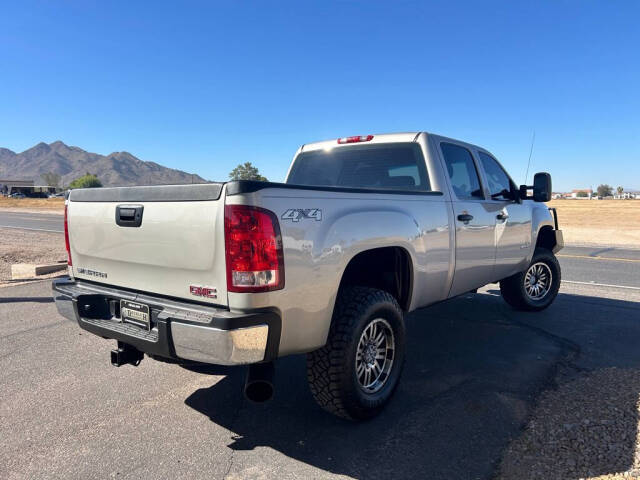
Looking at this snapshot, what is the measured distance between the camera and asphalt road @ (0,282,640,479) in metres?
2.58

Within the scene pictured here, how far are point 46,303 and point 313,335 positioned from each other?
5197 mm

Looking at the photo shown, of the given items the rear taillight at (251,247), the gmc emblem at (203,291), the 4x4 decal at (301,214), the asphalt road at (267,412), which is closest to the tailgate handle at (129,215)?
the gmc emblem at (203,291)

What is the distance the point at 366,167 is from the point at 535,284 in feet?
10.7

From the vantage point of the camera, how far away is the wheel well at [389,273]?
352 centimetres

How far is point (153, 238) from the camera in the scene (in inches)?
107

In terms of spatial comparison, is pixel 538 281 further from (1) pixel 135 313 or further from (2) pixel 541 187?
(1) pixel 135 313

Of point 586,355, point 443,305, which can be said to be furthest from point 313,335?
point 443,305

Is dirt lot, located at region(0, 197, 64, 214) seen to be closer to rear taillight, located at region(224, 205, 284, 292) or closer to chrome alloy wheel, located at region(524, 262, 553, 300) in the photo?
chrome alloy wheel, located at region(524, 262, 553, 300)

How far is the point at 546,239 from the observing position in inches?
245

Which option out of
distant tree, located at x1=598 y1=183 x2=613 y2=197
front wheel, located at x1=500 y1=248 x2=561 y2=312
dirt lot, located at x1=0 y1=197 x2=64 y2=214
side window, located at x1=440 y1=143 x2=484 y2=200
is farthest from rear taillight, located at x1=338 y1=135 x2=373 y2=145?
distant tree, located at x1=598 y1=183 x2=613 y2=197

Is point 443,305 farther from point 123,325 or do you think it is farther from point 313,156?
point 123,325

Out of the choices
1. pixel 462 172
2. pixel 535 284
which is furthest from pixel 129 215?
pixel 535 284

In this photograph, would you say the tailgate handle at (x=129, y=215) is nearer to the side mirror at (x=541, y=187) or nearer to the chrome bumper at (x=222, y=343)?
the chrome bumper at (x=222, y=343)

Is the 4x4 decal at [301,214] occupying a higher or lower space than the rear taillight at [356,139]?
lower
